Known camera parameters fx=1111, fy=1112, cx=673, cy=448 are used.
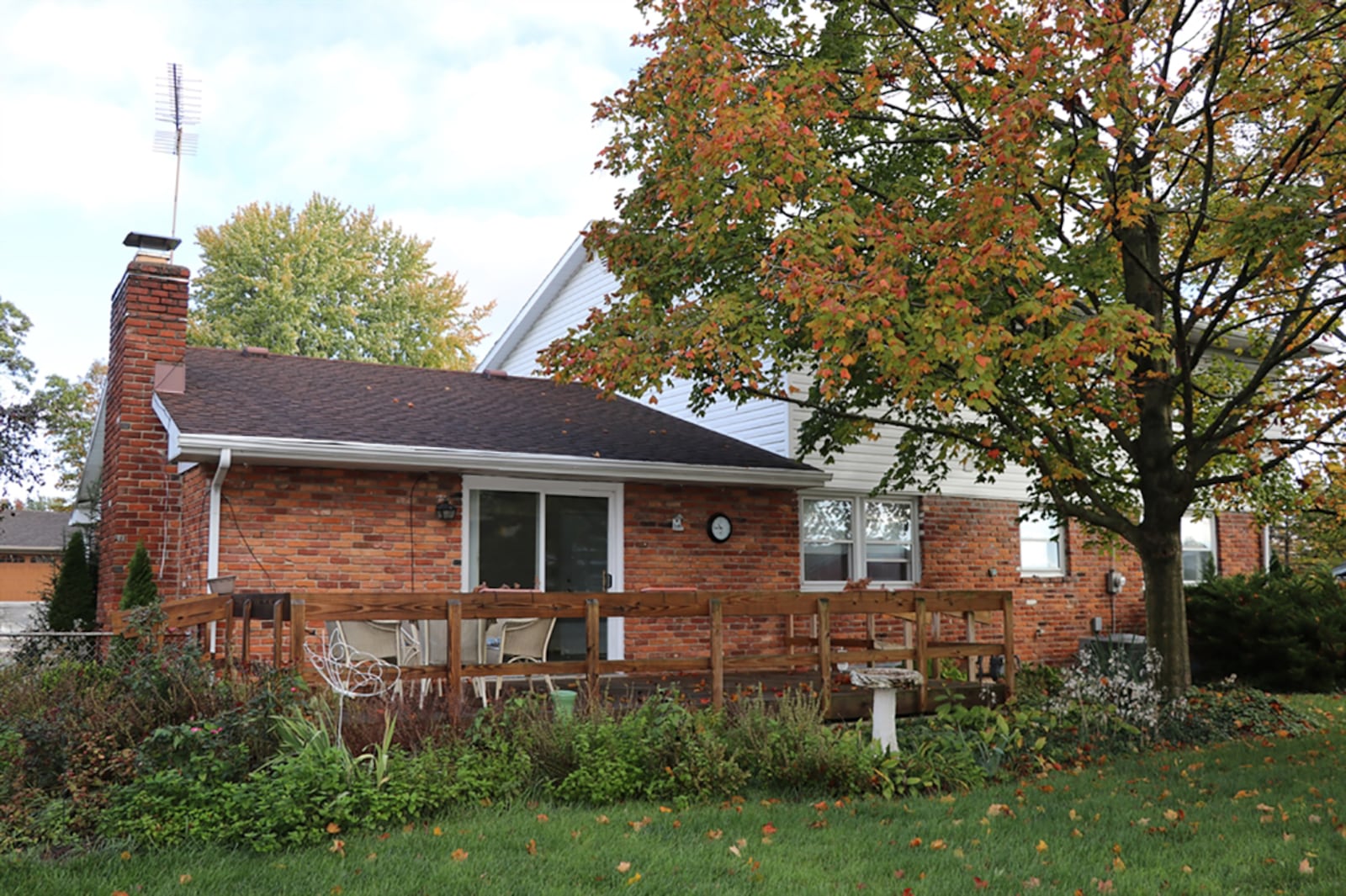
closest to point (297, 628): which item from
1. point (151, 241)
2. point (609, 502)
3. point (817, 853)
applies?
point (817, 853)

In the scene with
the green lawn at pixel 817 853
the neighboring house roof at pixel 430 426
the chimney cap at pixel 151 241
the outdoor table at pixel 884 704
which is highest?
the chimney cap at pixel 151 241

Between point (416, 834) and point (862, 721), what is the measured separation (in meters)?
4.41

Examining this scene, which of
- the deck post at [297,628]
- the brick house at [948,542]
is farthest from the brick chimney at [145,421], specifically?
the brick house at [948,542]

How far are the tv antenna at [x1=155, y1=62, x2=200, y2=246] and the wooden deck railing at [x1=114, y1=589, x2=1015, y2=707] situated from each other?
24.3 feet

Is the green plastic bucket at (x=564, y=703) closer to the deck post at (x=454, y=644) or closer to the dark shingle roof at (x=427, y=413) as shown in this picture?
the deck post at (x=454, y=644)

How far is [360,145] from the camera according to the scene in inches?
1253

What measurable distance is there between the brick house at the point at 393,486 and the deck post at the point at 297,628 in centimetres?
346

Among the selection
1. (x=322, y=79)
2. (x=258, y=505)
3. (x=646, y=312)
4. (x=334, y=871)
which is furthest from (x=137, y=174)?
(x=334, y=871)

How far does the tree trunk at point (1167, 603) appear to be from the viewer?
11375 millimetres

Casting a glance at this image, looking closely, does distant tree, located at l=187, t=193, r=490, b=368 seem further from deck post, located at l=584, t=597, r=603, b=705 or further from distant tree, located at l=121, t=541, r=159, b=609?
deck post, located at l=584, t=597, r=603, b=705

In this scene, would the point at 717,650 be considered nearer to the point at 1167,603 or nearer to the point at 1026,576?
the point at 1167,603

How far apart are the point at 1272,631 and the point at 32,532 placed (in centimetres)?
3504

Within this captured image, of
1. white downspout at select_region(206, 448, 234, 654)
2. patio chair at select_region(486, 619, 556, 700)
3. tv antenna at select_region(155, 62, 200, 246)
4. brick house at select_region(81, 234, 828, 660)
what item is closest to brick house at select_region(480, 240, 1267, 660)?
brick house at select_region(81, 234, 828, 660)

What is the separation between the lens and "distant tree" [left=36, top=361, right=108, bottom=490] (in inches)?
1608
